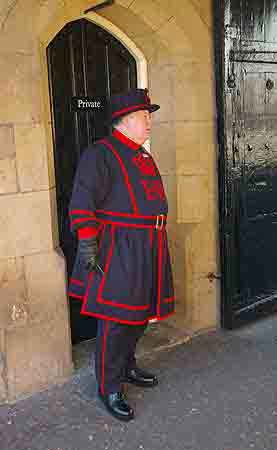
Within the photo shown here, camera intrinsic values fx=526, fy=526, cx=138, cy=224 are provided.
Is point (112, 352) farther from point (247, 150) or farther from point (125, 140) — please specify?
point (247, 150)

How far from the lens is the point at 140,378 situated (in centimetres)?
336

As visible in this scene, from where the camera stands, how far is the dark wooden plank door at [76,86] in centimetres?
361

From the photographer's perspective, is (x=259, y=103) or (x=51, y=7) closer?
(x=51, y=7)

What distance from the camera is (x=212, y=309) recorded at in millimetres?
4234

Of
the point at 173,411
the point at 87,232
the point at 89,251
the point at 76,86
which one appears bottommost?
the point at 173,411

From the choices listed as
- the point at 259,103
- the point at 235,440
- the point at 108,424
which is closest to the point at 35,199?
the point at 108,424

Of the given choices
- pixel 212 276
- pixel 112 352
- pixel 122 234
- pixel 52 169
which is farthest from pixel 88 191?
pixel 212 276

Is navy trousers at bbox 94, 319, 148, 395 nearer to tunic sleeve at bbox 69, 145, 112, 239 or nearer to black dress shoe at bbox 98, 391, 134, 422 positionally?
black dress shoe at bbox 98, 391, 134, 422

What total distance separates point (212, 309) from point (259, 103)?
168cm

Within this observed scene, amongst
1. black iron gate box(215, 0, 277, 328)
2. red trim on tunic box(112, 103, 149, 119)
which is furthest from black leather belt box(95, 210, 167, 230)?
black iron gate box(215, 0, 277, 328)

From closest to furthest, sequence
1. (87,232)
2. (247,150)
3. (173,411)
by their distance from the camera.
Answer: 1. (87,232)
2. (173,411)
3. (247,150)

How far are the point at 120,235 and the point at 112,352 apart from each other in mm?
675

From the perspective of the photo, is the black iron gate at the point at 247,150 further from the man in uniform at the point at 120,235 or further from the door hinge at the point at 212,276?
the man in uniform at the point at 120,235

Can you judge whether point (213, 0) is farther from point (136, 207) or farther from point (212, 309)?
point (212, 309)
